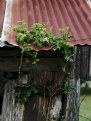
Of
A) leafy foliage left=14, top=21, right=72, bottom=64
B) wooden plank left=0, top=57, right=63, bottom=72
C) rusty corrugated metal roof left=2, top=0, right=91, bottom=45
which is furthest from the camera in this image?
wooden plank left=0, top=57, right=63, bottom=72

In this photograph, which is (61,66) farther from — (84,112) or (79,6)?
(84,112)

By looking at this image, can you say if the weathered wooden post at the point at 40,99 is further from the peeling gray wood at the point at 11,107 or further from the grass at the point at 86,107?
the grass at the point at 86,107

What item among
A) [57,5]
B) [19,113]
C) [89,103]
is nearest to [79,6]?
[57,5]

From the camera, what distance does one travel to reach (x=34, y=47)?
4.83m

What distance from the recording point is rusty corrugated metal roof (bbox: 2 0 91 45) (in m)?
5.06

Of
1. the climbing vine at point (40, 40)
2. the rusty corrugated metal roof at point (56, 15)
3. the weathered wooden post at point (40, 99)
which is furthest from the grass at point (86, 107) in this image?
the climbing vine at point (40, 40)

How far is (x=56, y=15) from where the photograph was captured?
561cm

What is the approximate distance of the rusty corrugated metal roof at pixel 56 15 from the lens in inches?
199

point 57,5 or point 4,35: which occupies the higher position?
point 57,5

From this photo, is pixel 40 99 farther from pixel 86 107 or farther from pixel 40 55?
pixel 86 107

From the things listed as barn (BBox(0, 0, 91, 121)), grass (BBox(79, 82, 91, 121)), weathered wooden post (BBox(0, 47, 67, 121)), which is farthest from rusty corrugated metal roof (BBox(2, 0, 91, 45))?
grass (BBox(79, 82, 91, 121))

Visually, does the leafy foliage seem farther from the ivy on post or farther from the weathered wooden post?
the weathered wooden post

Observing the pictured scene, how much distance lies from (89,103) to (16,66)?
15985 mm

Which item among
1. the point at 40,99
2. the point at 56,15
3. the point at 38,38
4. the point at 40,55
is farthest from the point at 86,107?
the point at 38,38
